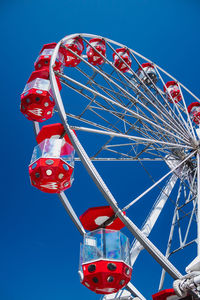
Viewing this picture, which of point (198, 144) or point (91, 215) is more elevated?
point (198, 144)

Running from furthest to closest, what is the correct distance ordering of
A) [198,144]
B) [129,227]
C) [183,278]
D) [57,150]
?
[198,144] < [57,150] < [129,227] < [183,278]

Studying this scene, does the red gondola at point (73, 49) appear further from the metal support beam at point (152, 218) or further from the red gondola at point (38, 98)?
the metal support beam at point (152, 218)

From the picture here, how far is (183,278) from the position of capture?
5.48m

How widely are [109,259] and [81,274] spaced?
662mm

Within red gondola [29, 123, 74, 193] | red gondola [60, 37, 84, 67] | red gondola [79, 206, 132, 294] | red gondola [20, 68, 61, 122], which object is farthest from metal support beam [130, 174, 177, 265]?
red gondola [60, 37, 84, 67]

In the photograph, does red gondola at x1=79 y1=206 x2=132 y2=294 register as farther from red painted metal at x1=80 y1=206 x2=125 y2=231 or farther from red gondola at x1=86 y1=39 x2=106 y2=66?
red gondola at x1=86 y1=39 x2=106 y2=66

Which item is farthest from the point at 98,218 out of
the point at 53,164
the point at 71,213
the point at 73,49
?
the point at 73,49

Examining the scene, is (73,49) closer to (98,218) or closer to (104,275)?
(98,218)

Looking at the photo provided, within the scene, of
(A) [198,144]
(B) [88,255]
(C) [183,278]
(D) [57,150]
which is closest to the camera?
(C) [183,278]

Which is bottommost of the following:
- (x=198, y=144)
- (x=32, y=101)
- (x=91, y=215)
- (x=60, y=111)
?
(x=91, y=215)

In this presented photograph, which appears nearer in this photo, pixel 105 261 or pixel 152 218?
pixel 105 261

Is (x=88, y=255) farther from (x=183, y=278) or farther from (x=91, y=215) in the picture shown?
(x=183, y=278)

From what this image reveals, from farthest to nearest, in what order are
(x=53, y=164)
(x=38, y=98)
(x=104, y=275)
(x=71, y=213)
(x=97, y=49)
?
(x=97, y=49), (x=38, y=98), (x=71, y=213), (x=53, y=164), (x=104, y=275)

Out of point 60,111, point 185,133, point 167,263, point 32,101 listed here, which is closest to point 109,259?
point 167,263
